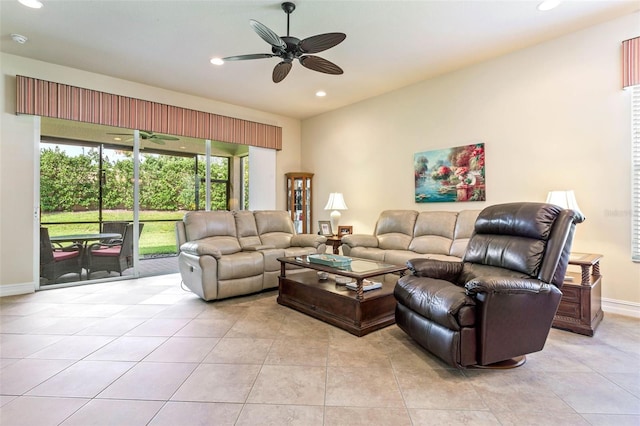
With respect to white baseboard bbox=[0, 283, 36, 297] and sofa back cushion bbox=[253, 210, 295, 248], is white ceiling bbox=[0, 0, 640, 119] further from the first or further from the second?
white baseboard bbox=[0, 283, 36, 297]

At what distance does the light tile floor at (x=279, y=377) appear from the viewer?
5.21 feet

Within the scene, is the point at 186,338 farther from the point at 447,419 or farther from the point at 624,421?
the point at 624,421

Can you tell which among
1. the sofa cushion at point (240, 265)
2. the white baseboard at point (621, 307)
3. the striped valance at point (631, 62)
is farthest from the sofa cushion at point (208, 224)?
the striped valance at point (631, 62)

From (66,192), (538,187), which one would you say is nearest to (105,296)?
(66,192)

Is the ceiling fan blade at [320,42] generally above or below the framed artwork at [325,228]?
above

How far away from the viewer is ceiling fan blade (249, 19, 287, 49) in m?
2.38

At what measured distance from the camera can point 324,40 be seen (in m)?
2.61

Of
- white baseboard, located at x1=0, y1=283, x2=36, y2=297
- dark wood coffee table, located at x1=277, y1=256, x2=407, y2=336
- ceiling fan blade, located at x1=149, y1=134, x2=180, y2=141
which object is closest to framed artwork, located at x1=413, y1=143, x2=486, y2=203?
dark wood coffee table, located at x1=277, y1=256, x2=407, y2=336

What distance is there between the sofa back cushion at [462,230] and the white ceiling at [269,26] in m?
1.96

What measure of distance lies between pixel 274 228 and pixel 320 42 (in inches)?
110

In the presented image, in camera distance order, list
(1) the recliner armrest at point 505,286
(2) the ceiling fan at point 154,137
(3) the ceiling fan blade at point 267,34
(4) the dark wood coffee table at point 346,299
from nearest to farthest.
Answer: (1) the recliner armrest at point 505,286, (3) the ceiling fan blade at point 267,34, (4) the dark wood coffee table at point 346,299, (2) the ceiling fan at point 154,137

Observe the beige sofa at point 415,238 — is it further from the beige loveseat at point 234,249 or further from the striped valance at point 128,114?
the striped valance at point 128,114

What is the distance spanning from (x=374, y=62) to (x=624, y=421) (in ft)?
12.8

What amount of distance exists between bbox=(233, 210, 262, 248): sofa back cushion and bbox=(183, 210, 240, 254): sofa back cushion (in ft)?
0.29
